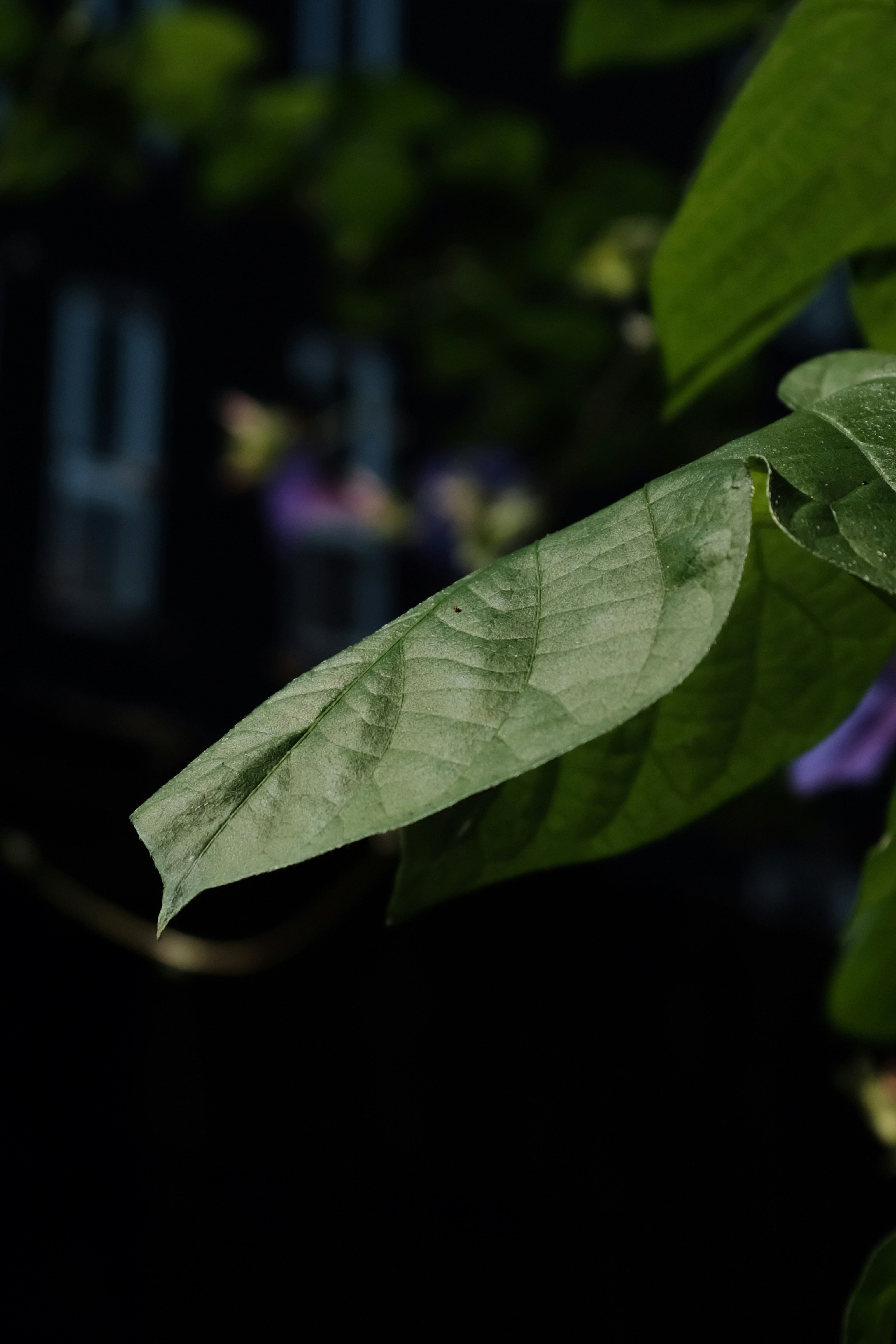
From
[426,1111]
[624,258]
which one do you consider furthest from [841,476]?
[426,1111]

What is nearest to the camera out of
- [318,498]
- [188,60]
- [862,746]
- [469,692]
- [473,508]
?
[469,692]

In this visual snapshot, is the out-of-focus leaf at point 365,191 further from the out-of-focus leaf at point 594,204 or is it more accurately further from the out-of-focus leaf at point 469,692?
the out-of-focus leaf at point 469,692

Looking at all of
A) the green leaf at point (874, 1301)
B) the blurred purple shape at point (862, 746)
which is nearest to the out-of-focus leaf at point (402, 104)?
the blurred purple shape at point (862, 746)

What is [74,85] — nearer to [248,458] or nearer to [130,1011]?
[248,458]

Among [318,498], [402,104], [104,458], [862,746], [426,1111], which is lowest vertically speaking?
[426,1111]

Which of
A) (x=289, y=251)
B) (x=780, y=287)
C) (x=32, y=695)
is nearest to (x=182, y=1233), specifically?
(x=32, y=695)

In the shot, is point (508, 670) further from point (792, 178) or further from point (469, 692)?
point (792, 178)

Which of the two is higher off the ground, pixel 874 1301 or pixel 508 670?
pixel 508 670
